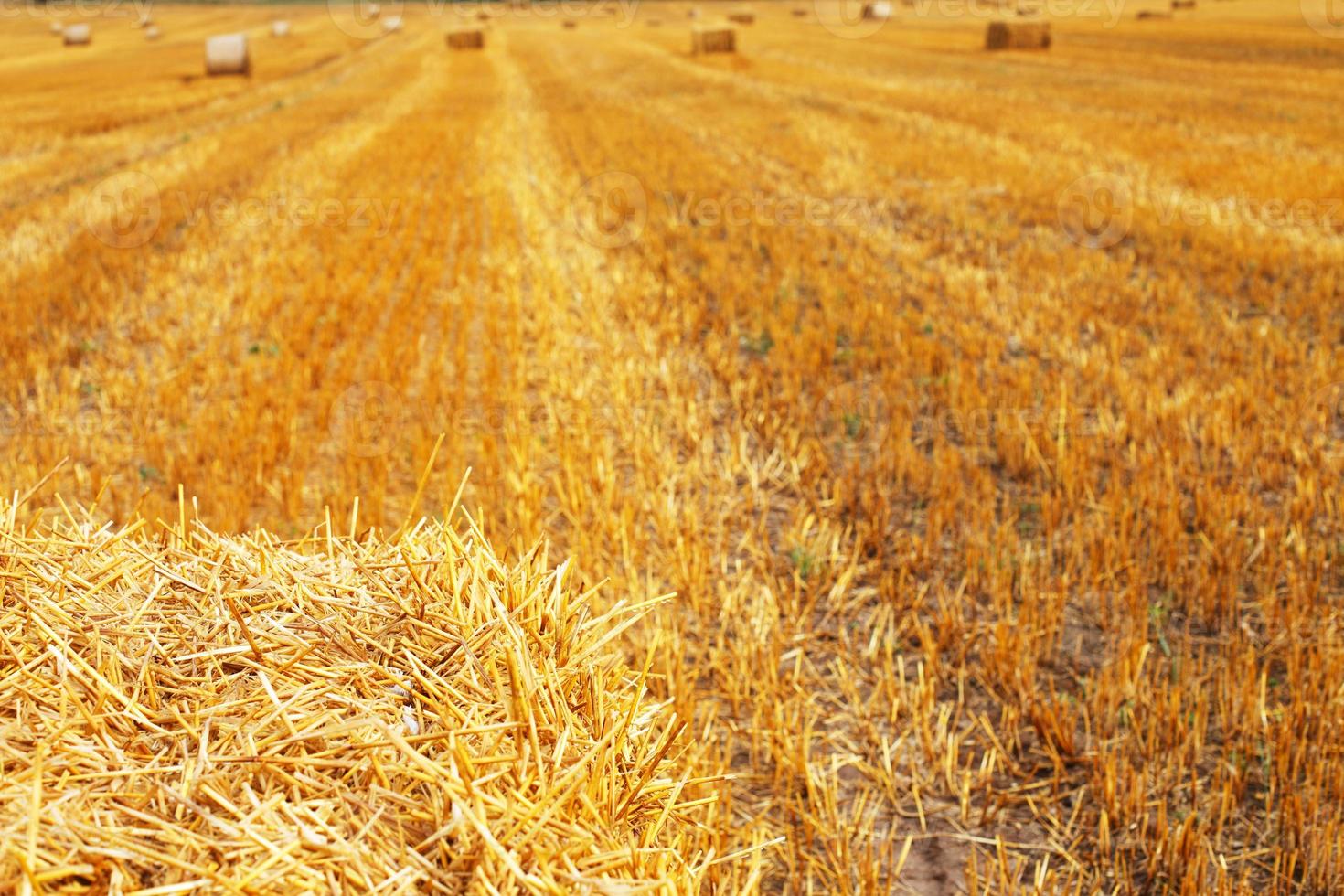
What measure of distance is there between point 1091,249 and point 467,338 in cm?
583

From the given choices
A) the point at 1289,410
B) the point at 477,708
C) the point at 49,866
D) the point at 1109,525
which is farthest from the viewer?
the point at 1289,410

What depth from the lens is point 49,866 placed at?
4.44ft

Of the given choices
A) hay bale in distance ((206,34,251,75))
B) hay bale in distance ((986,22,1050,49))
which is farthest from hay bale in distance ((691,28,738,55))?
hay bale in distance ((206,34,251,75))

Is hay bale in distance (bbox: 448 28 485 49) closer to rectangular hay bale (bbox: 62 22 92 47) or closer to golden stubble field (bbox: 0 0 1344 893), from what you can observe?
rectangular hay bale (bbox: 62 22 92 47)

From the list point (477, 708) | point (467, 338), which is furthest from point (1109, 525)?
point (467, 338)

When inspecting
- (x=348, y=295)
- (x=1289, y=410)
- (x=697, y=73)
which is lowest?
(x=1289, y=410)

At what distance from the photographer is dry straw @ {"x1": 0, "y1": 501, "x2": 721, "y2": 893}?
56.7 inches

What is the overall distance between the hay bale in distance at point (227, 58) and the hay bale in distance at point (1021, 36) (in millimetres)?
22229

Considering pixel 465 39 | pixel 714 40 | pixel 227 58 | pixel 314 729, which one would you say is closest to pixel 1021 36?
pixel 714 40

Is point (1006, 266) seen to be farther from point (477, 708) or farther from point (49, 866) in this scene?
point (49, 866)

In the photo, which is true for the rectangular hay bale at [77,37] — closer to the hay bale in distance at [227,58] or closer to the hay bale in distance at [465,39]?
the hay bale in distance at [465,39]

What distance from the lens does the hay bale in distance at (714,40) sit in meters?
32.7

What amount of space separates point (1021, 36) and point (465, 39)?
21.3m

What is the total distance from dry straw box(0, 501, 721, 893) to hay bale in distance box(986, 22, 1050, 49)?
33210mm
